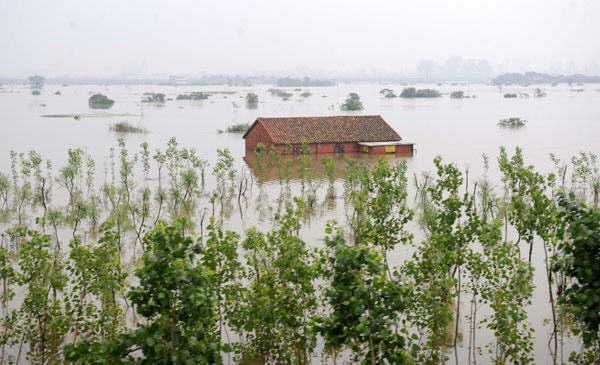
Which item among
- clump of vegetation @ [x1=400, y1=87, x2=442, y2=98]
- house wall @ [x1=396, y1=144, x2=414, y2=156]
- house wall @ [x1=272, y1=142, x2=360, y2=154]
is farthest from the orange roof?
clump of vegetation @ [x1=400, y1=87, x2=442, y2=98]

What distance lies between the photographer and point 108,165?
120 ft

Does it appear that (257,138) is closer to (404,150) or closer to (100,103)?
(404,150)

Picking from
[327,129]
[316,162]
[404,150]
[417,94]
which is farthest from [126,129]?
[417,94]

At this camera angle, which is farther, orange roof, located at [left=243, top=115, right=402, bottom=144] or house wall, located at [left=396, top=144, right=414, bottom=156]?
house wall, located at [left=396, top=144, right=414, bottom=156]

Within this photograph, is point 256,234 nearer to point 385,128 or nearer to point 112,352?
point 112,352

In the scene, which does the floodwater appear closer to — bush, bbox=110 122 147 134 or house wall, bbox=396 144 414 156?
house wall, bbox=396 144 414 156

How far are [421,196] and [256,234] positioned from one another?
15.0 meters

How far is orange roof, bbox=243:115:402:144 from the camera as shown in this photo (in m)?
39.6

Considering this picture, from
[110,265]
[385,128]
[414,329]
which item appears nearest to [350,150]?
[385,128]

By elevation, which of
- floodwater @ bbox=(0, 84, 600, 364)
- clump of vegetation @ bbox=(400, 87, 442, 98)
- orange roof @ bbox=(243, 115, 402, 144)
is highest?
clump of vegetation @ bbox=(400, 87, 442, 98)

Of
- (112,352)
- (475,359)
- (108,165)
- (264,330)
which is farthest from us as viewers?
(108,165)

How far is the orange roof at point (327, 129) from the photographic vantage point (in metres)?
39.6

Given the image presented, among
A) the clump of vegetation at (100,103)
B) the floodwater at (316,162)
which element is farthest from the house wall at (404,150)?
the clump of vegetation at (100,103)

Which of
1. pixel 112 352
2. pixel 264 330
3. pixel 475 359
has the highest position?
pixel 112 352
